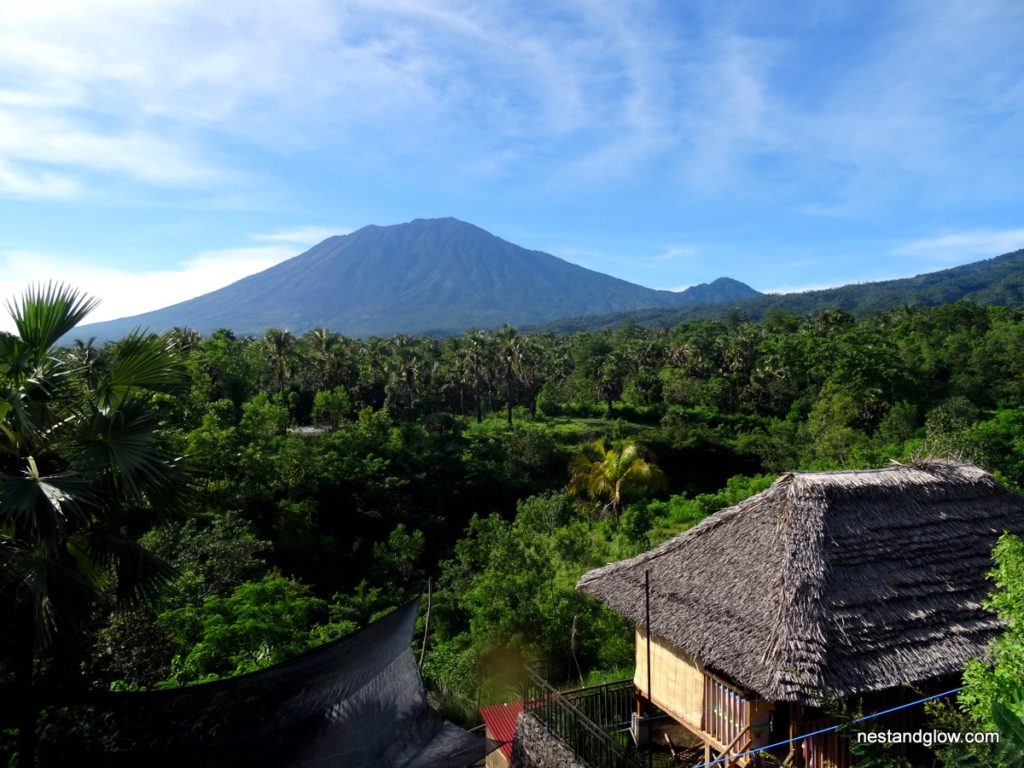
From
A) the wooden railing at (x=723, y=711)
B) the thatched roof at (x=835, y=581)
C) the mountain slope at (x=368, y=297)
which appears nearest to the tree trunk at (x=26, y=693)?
the thatched roof at (x=835, y=581)

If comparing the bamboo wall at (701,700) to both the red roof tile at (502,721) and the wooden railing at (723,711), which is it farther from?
the red roof tile at (502,721)

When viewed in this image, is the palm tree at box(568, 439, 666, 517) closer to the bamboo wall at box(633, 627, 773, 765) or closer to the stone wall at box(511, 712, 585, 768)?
the bamboo wall at box(633, 627, 773, 765)

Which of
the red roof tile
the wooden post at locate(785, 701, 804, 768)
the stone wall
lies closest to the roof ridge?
the wooden post at locate(785, 701, 804, 768)

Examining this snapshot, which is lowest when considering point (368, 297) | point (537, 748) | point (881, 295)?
point (537, 748)

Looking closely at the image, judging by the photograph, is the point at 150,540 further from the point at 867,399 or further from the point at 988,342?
the point at 988,342

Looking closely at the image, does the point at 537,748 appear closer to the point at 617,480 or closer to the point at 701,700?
the point at 701,700

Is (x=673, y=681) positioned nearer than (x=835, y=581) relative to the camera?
No

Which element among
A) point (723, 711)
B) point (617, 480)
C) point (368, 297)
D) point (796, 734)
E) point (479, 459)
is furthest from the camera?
point (368, 297)

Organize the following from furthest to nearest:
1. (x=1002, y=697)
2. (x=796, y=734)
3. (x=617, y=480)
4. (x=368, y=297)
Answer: (x=368, y=297), (x=617, y=480), (x=796, y=734), (x=1002, y=697)

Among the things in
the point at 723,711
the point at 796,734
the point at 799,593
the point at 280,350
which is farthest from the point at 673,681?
the point at 280,350
